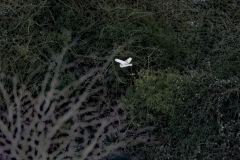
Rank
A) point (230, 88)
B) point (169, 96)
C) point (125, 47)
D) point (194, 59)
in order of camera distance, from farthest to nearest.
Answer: point (194, 59), point (125, 47), point (169, 96), point (230, 88)

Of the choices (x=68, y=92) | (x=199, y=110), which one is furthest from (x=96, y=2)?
(x=199, y=110)

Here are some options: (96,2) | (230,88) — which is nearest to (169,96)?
(230,88)

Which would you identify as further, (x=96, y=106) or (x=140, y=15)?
(x=140, y=15)

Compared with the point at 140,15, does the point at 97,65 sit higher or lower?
lower

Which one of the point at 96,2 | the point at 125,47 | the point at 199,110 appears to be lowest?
the point at 199,110

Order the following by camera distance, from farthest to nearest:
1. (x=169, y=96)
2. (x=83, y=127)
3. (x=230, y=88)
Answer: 1. (x=83, y=127)
2. (x=169, y=96)
3. (x=230, y=88)

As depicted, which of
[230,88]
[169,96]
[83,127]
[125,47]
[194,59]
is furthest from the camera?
[194,59]

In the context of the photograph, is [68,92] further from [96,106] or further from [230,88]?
[230,88]

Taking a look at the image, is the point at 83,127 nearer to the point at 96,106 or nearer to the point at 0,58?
the point at 96,106

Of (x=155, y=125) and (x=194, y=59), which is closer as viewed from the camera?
(x=155, y=125)
